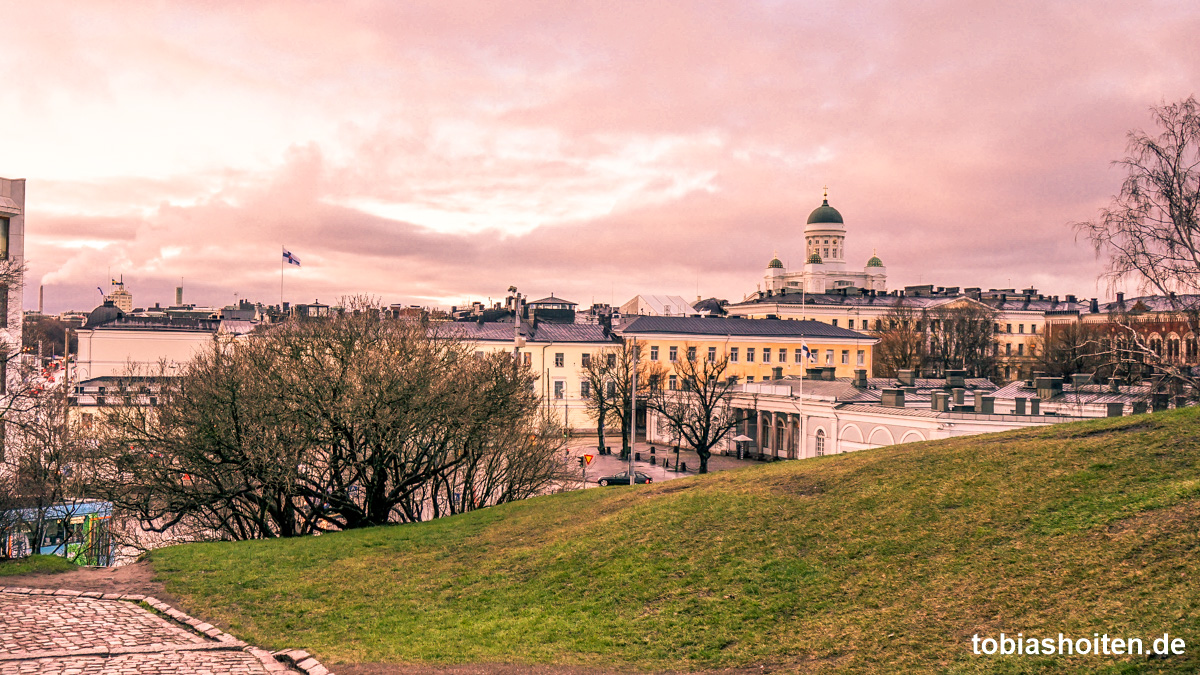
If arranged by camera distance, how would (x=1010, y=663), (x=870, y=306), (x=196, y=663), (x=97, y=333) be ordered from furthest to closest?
(x=870, y=306)
(x=97, y=333)
(x=196, y=663)
(x=1010, y=663)

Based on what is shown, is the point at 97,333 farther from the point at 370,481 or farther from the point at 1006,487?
the point at 1006,487

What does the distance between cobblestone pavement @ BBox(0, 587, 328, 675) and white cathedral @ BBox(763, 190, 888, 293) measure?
150m

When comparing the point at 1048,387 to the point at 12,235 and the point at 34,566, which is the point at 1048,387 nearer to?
the point at 34,566

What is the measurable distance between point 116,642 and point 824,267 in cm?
15793

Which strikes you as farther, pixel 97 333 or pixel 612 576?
pixel 97 333

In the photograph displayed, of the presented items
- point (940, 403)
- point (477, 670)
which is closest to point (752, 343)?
point (940, 403)

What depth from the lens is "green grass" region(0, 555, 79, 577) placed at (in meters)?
20.2

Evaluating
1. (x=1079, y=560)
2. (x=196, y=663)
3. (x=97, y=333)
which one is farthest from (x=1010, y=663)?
(x=97, y=333)

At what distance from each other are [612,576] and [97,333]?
7822 centimetres

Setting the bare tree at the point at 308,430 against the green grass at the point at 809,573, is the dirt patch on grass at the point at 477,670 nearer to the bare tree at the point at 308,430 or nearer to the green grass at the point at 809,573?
the green grass at the point at 809,573

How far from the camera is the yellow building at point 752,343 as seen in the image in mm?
87125

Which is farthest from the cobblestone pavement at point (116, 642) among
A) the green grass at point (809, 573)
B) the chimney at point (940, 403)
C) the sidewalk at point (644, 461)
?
the chimney at point (940, 403)

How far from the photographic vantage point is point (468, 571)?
1922 centimetres

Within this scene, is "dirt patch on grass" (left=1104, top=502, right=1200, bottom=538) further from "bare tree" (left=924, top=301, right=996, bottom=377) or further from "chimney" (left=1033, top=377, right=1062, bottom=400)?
"bare tree" (left=924, top=301, right=996, bottom=377)
